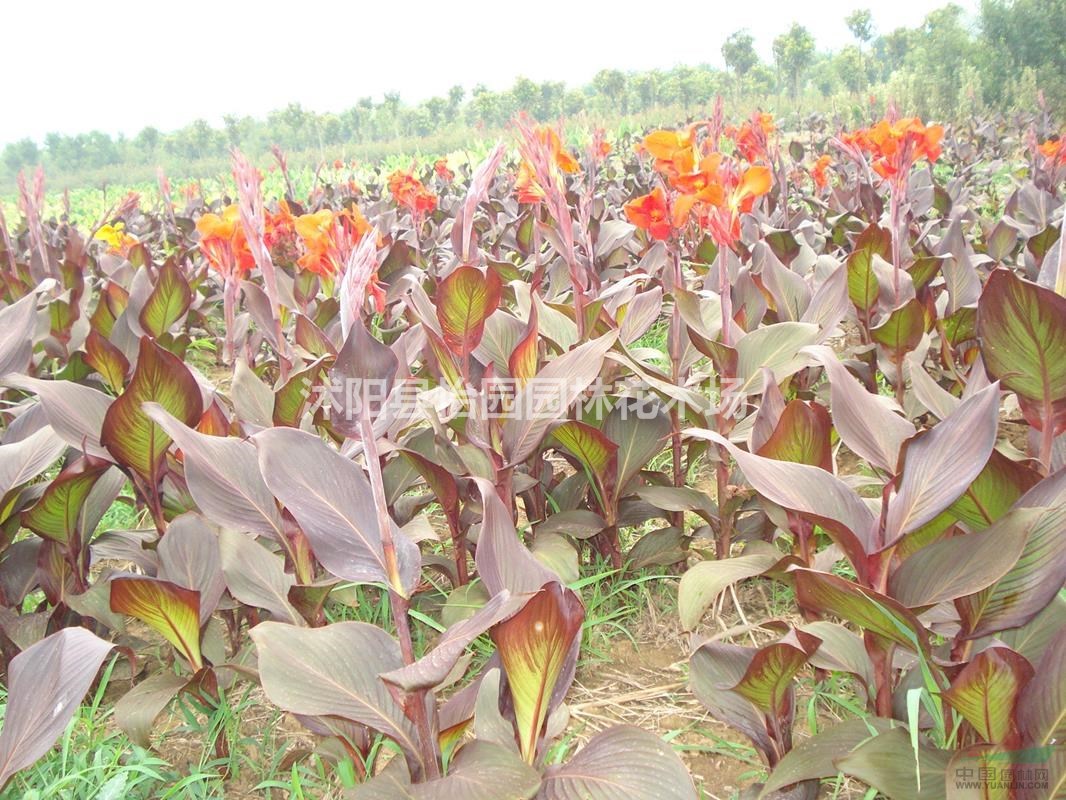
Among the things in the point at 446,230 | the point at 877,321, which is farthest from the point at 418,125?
the point at 877,321

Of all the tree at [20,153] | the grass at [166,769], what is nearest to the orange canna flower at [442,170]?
the grass at [166,769]

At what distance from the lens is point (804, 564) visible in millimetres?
1467

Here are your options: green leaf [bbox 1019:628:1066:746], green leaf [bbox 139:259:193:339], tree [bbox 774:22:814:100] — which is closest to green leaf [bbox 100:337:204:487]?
green leaf [bbox 139:259:193:339]

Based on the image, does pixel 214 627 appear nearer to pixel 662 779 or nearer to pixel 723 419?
pixel 662 779

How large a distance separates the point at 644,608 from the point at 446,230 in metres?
3.63

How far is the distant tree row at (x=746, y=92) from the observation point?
59.1 feet

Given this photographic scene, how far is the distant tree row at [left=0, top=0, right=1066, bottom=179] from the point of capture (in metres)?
18.0

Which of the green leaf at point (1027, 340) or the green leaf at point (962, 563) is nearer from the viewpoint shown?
the green leaf at point (962, 563)

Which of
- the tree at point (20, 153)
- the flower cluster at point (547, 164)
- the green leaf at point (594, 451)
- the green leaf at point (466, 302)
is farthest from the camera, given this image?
the tree at point (20, 153)

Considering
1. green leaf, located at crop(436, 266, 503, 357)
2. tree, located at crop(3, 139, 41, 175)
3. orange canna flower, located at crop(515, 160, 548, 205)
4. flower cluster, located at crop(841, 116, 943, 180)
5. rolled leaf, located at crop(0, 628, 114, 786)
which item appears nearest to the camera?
rolled leaf, located at crop(0, 628, 114, 786)

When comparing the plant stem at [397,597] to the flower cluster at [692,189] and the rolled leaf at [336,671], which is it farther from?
the flower cluster at [692,189]

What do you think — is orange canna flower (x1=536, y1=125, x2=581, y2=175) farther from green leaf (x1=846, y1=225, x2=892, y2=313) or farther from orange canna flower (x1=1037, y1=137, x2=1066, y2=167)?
orange canna flower (x1=1037, y1=137, x2=1066, y2=167)

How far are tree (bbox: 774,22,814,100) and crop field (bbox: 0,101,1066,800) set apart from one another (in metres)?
34.2

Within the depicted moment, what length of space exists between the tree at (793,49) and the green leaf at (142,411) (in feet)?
115
